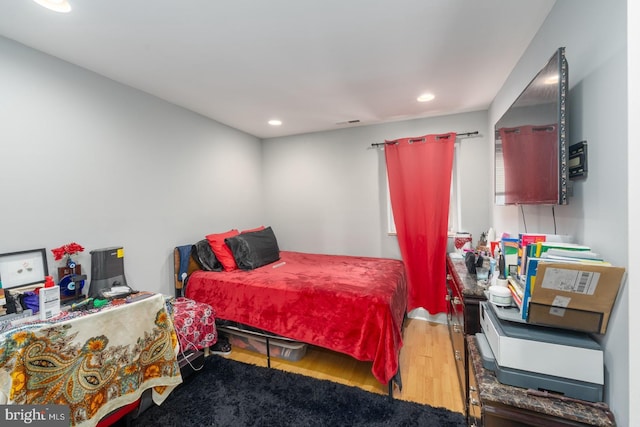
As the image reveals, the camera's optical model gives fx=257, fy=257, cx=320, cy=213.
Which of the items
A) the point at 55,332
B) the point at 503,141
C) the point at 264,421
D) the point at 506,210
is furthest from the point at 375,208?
the point at 55,332

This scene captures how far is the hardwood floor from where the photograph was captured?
194 centimetres

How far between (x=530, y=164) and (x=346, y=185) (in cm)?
232

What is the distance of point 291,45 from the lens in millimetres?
1718

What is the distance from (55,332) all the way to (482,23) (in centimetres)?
263

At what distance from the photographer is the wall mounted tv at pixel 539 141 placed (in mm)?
1095

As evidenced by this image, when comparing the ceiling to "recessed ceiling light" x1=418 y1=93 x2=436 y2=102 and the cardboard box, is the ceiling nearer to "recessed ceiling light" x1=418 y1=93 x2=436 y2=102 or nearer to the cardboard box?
"recessed ceiling light" x1=418 y1=93 x2=436 y2=102

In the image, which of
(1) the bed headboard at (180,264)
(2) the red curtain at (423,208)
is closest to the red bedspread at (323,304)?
(1) the bed headboard at (180,264)

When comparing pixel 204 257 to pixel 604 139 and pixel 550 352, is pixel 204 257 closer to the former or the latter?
pixel 550 352

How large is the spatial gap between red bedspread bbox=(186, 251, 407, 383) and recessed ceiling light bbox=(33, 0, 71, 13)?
214 cm

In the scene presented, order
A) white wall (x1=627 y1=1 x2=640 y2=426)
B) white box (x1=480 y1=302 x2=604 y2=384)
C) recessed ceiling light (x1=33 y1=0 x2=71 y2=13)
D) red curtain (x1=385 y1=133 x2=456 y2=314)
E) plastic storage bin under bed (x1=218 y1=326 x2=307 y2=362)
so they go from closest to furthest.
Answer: white wall (x1=627 y1=1 x2=640 y2=426)
white box (x1=480 y1=302 x2=604 y2=384)
recessed ceiling light (x1=33 y1=0 x2=71 y2=13)
plastic storage bin under bed (x1=218 y1=326 x2=307 y2=362)
red curtain (x1=385 y1=133 x2=456 y2=314)

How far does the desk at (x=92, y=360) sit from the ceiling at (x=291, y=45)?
5.19 ft

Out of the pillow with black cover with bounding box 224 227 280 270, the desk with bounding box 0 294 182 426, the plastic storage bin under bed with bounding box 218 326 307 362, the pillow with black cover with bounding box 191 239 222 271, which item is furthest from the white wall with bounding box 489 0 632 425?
the pillow with black cover with bounding box 191 239 222 271

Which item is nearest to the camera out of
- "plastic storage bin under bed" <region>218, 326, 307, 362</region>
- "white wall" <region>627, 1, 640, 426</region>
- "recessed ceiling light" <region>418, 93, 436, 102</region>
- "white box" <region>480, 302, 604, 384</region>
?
"white wall" <region>627, 1, 640, 426</region>

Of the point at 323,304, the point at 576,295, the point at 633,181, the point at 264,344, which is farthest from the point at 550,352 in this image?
the point at 264,344
